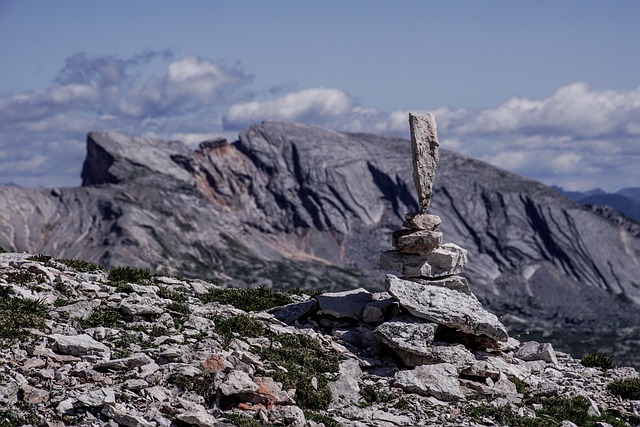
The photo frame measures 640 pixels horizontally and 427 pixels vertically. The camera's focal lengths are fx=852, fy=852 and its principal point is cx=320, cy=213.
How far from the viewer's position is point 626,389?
26.3 meters

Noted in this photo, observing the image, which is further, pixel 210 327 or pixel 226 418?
pixel 210 327

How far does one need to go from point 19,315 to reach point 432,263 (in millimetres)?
13781

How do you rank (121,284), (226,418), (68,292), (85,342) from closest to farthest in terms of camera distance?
1. (226,418)
2. (85,342)
3. (68,292)
4. (121,284)

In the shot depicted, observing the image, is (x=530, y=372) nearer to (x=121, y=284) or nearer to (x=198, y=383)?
(x=198, y=383)

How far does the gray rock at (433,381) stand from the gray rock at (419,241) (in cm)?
518

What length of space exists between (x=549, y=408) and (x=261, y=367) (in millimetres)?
8333

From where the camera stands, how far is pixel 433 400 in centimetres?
2402

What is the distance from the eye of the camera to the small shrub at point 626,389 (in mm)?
26125

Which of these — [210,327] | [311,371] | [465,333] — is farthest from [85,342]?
[465,333]

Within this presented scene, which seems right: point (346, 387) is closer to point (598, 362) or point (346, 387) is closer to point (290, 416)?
point (290, 416)

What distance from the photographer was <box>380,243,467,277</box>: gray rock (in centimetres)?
2961

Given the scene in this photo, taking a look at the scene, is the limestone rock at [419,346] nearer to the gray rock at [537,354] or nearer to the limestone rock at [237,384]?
the gray rock at [537,354]

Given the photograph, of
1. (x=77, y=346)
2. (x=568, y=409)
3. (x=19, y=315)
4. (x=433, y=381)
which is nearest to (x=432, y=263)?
(x=433, y=381)

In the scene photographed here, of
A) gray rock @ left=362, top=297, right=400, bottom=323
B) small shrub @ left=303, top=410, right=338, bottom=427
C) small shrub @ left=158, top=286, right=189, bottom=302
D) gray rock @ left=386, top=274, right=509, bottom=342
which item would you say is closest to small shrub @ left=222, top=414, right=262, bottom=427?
small shrub @ left=303, top=410, right=338, bottom=427
